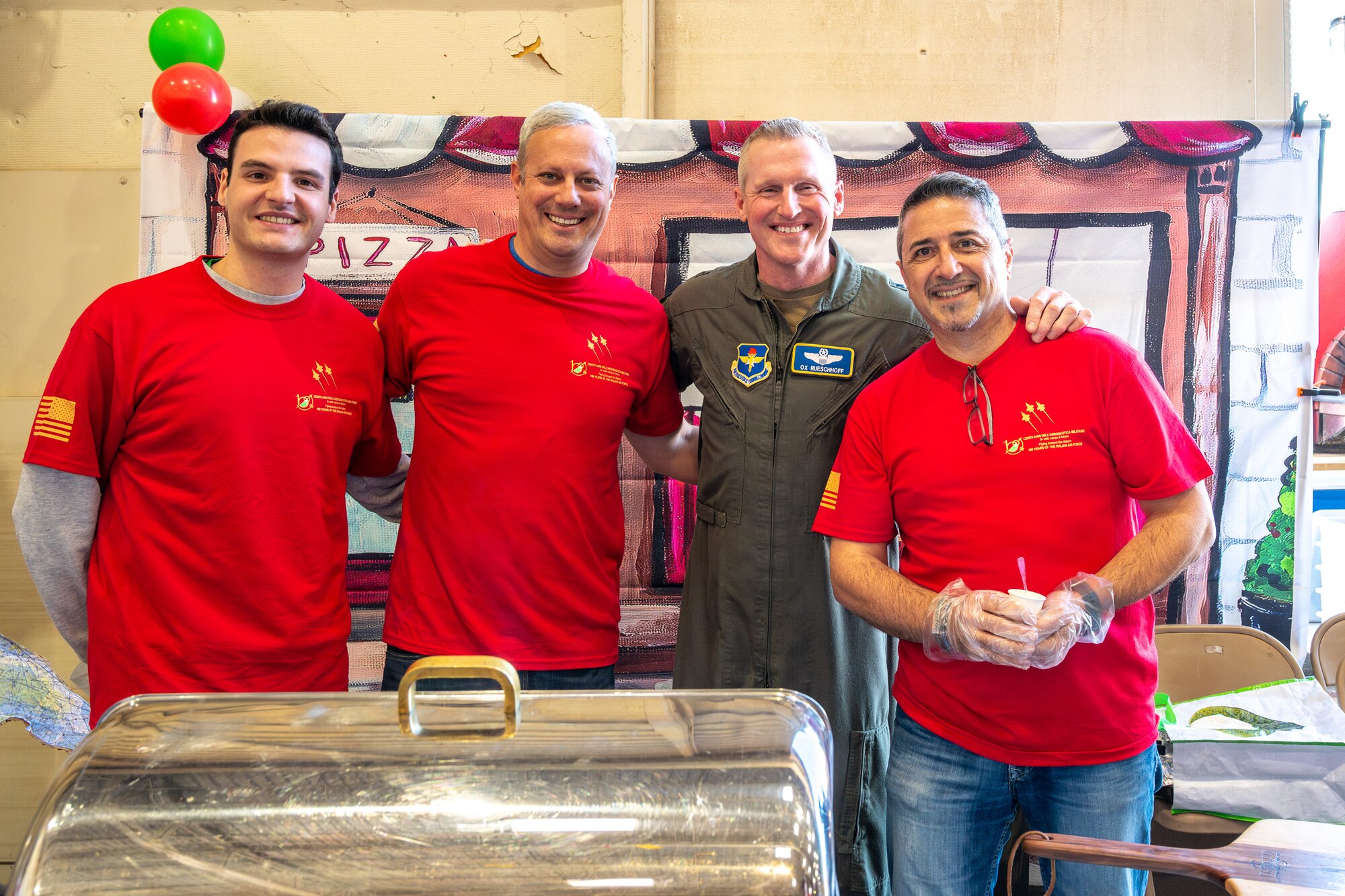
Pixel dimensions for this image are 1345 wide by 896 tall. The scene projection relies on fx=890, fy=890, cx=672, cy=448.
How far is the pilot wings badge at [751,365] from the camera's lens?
2.06 m

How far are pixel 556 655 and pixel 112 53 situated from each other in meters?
3.30

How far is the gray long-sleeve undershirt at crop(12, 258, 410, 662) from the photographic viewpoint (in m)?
1.68

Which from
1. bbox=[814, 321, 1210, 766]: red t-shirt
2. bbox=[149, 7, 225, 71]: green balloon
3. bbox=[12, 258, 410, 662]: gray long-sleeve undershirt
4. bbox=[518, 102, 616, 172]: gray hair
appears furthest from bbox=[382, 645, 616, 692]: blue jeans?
bbox=[149, 7, 225, 71]: green balloon

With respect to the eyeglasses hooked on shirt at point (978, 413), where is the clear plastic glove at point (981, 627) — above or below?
below

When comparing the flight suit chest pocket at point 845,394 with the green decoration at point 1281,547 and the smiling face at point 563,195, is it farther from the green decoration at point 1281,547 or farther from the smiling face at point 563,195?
the green decoration at point 1281,547

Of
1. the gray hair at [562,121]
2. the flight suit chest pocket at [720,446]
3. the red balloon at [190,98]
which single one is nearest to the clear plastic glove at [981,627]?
the flight suit chest pocket at [720,446]

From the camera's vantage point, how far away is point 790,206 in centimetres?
205

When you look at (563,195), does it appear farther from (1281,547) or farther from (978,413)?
(1281,547)

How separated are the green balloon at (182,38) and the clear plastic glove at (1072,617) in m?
3.15

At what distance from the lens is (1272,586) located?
3.04 m

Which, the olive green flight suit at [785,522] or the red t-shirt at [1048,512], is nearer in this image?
the red t-shirt at [1048,512]

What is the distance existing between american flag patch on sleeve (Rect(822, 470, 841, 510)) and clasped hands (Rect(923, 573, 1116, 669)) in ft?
1.04

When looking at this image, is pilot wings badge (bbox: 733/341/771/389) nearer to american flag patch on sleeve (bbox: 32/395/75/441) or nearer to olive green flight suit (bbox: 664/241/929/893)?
olive green flight suit (bbox: 664/241/929/893)

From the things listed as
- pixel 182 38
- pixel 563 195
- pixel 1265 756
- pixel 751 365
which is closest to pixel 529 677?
pixel 751 365
